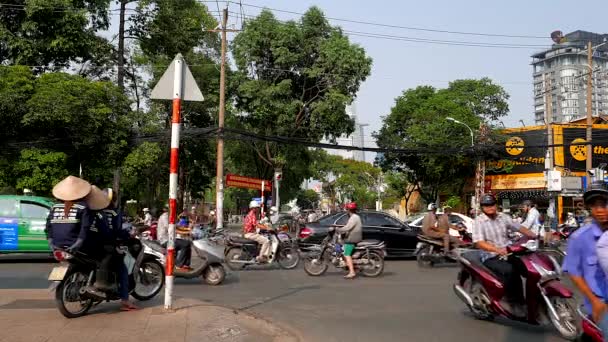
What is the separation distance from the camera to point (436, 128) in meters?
43.3

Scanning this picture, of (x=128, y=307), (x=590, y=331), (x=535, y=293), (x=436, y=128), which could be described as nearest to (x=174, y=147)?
(x=128, y=307)

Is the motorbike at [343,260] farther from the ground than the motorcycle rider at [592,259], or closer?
closer

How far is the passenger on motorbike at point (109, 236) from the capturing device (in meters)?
7.52

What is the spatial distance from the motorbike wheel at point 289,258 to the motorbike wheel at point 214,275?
122 inches

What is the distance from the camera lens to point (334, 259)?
13.0 metres

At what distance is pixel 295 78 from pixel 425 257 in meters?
19.5

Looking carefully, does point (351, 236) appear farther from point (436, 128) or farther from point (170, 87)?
point (436, 128)

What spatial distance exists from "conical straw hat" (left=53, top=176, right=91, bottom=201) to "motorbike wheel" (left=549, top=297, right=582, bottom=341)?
5.74 metres

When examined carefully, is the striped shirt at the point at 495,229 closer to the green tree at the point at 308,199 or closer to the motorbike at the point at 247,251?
the motorbike at the point at 247,251

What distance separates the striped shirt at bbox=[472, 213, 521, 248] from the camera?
7457mm

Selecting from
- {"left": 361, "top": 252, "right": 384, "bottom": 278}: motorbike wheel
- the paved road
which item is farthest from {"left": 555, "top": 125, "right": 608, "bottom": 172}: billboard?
{"left": 361, "top": 252, "right": 384, "bottom": 278}: motorbike wheel

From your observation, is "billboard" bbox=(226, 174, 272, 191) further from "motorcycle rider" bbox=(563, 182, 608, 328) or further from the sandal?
"motorcycle rider" bbox=(563, 182, 608, 328)

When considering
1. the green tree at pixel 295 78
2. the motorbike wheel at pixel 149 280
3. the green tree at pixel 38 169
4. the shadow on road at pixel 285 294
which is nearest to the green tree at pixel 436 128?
the green tree at pixel 295 78

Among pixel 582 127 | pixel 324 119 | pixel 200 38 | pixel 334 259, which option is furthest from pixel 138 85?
pixel 582 127
